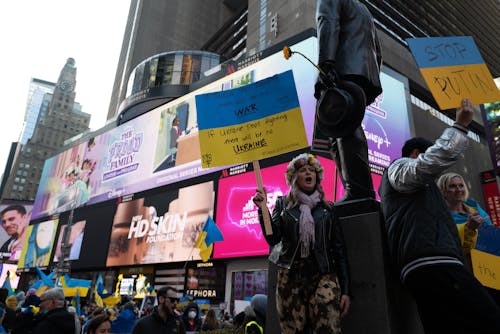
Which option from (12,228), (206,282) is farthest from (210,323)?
(12,228)

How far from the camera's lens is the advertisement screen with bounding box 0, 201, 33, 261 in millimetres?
50688

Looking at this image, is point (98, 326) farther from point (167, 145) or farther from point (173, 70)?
point (173, 70)

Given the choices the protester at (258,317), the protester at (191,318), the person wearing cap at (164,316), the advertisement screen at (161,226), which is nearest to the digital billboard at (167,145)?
the advertisement screen at (161,226)

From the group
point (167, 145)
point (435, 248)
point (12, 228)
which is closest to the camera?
point (435, 248)

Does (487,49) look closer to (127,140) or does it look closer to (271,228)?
(127,140)

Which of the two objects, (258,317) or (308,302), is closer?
(308,302)

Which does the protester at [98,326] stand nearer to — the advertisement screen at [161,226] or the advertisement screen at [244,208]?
the advertisement screen at [244,208]

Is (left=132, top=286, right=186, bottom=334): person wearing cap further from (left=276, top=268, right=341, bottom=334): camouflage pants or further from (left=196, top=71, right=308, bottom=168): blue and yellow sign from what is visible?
(left=276, top=268, right=341, bottom=334): camouflage pants

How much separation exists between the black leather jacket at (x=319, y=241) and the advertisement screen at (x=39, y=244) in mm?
40763

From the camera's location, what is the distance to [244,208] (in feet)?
74.7

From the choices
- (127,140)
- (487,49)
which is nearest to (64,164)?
(127,140)

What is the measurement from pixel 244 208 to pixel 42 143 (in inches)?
3880

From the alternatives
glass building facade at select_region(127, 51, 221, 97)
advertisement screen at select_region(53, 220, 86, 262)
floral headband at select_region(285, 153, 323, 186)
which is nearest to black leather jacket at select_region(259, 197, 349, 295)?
floral headband at select_region(285, 153, 323, 186)

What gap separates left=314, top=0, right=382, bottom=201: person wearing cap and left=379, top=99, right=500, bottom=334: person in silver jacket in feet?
3.02
